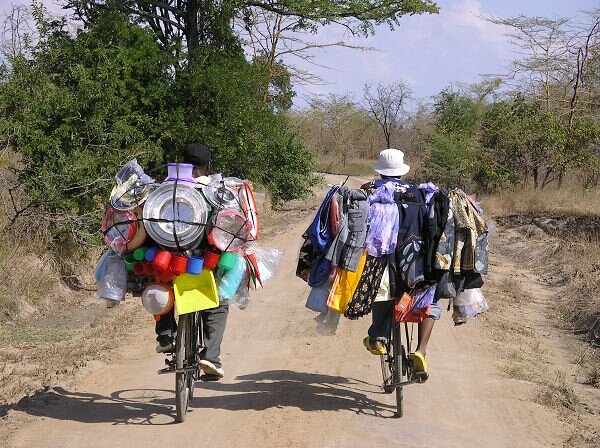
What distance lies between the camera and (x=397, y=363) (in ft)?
19.9

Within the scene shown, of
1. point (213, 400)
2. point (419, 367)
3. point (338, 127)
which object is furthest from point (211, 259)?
point (338, 127)

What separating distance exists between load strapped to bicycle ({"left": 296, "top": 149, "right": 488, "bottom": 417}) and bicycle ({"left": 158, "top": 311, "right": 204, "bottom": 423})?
2.91ft

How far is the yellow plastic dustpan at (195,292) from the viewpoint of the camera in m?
5.59

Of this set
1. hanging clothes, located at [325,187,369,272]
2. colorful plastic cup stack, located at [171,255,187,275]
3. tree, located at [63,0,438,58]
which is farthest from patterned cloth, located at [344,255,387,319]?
tree, located at [63,0,438,58]

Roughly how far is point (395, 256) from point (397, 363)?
83 centimetres

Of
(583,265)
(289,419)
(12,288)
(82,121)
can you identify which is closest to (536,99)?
(583,265)

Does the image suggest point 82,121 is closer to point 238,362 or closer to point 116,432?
point 238,362

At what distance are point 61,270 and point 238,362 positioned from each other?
4569 millimetres

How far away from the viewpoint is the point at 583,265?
12742mm

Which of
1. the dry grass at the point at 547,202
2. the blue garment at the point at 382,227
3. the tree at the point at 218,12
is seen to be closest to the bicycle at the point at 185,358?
the blue garment at the point at 382,227

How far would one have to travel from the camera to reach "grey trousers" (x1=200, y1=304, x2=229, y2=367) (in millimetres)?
5973

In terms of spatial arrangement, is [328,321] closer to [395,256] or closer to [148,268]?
[395,256]

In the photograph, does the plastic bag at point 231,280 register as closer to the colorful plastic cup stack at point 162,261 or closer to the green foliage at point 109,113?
the colorful plastic cup stack at point 162,261

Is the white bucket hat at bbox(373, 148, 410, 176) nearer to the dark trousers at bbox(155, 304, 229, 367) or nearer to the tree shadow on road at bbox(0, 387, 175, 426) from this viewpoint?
the dark trousers at bbox(155, 304, 229, 367)
